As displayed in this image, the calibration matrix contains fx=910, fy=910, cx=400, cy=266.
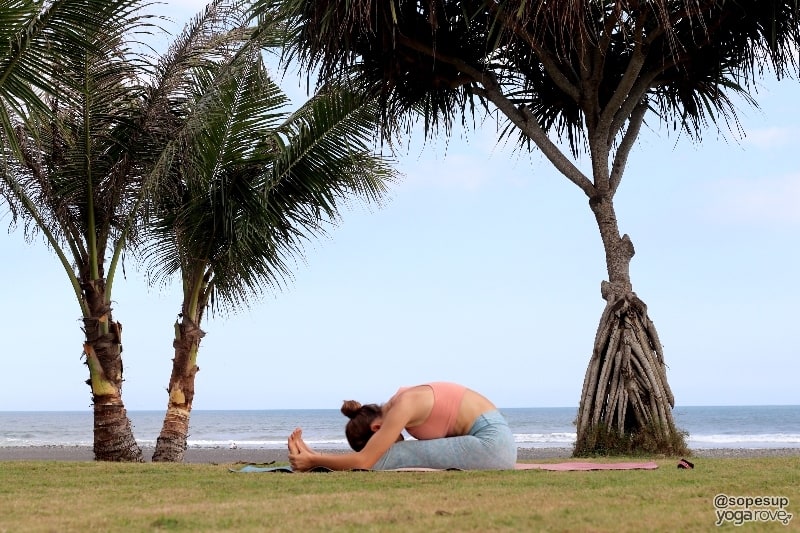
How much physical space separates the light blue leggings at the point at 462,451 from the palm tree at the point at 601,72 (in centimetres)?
401

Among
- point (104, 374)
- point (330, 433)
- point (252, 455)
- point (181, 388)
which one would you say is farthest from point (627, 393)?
point (330, 433)

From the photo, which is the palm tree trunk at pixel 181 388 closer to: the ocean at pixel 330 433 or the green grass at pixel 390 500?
the green grass at pixel 390 500

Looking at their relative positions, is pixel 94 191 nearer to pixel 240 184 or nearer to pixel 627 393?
pixel 240 184

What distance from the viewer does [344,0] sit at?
28.9 ft

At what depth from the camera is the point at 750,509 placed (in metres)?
3.92

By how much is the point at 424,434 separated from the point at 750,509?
7.54ft

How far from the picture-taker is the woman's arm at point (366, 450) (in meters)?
5.49

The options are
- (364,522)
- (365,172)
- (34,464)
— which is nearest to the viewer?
(364,522)

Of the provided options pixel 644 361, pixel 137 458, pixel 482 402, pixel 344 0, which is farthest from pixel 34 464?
pixel 644 361

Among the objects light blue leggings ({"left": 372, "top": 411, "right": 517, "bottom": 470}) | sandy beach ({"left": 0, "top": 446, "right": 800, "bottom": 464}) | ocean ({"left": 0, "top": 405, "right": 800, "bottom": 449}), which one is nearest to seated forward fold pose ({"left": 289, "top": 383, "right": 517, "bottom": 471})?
light blue leggings ({"left": 372, "top": 411, "right": 517, "bottom": 470})

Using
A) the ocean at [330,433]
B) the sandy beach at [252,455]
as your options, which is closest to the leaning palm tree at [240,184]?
the sandy beach at [252,455]

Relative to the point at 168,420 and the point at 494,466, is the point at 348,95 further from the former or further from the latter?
the point at 494,466

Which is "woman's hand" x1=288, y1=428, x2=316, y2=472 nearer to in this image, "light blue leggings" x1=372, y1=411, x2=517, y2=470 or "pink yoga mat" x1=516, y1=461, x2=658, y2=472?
"light blue leggings" x1=372, y1=411, x2=517, y2=470

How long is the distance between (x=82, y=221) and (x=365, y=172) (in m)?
3.83
